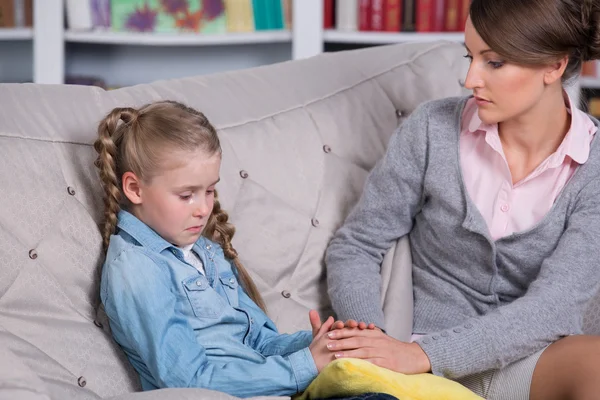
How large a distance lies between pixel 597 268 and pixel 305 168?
1.89 ft

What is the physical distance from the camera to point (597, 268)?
1.59m

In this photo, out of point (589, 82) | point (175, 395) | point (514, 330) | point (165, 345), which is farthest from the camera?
point (589, 82)

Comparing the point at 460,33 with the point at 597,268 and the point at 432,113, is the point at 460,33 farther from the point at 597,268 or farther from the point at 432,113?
the point at 597,268

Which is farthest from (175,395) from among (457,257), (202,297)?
(457,257)

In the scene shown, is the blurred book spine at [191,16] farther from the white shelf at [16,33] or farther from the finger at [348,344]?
the finger at [348,344]

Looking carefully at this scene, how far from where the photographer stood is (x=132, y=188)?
1.41 meters

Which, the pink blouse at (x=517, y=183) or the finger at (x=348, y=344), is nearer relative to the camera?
the finger at (x=348, y=344)

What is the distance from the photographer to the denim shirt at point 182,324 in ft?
4.30

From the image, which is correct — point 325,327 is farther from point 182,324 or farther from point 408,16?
point 408,16

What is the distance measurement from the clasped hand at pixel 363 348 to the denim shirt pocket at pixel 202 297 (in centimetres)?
15

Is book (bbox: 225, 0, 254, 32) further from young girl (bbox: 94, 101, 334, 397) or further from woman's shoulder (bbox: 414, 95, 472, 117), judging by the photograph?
young girl (bbox: 94, 101, 334, 397)

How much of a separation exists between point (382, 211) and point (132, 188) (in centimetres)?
52

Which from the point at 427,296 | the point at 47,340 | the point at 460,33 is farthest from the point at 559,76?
the point at 460,33

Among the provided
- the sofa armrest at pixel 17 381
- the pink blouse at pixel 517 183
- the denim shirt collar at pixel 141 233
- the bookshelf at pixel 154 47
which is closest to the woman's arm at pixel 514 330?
the pink blouse at pixel 517 183
